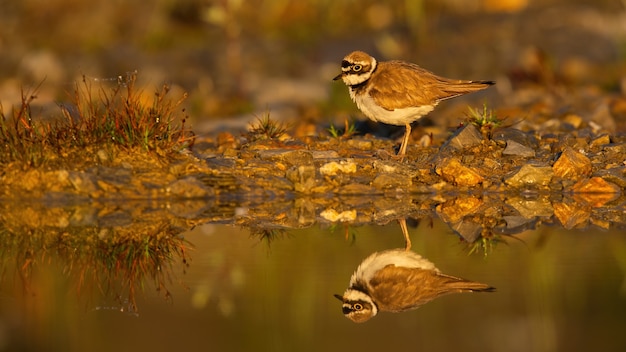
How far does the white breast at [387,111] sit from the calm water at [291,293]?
6.50ft

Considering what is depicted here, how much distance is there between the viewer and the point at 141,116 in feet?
32.5

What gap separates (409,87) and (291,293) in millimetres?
4391

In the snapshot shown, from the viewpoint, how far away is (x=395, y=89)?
10.1m

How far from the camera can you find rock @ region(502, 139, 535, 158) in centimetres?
1045

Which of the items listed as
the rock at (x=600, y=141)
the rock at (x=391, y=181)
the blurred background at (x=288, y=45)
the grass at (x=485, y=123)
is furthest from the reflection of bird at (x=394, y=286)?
the blurred background at (x=288, y=45)

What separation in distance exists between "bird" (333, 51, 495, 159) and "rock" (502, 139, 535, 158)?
0.65 metres

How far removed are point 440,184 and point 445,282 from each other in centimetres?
353

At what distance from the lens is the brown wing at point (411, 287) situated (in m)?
6.22

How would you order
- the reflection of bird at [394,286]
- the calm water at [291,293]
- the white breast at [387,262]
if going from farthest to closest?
the white breast at [387,262]
the reflection of bird at [394,286]
the calm water at [291,293]

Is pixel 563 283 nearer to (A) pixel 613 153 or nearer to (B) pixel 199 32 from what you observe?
(A) pixel 613 153

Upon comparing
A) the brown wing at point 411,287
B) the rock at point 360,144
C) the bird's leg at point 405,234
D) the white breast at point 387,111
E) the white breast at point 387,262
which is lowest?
the brown wing at point 411,287

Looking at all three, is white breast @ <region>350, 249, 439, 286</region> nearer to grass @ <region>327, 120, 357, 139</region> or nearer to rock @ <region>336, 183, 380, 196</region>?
rock @ <region>336, 183, 380, 196</region>

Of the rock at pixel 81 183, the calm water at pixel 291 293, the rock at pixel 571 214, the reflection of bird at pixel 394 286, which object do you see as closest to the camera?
the calm water at pixel 291 293

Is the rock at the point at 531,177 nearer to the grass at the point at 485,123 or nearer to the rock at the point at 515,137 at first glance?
the rock at the point at 515,137
